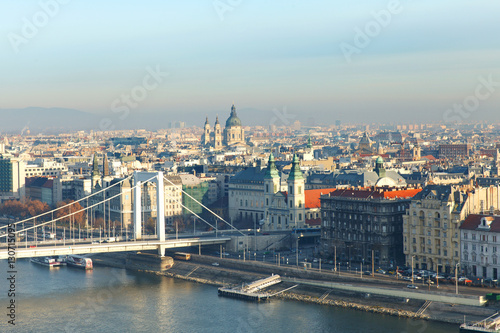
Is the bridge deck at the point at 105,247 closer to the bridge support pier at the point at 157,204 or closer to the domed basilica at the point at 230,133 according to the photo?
the bridge support pier at the point at 157,204

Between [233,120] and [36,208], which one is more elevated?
[233,120]

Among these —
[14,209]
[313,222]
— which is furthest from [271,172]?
[14,209]

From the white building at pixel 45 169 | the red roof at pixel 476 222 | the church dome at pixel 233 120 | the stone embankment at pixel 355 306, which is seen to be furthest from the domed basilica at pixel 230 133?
the red roof at pixel 476 222

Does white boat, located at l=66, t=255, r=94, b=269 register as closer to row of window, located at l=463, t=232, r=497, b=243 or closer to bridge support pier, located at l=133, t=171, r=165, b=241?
bridge support pier, located at l=133, t=171, r=165, b=241

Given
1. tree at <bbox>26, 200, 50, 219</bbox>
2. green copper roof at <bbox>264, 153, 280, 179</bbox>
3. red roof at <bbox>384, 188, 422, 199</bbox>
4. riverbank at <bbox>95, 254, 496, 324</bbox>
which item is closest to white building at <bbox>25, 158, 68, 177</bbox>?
tree at <bbox>26, 200, 50, 219</bbox>

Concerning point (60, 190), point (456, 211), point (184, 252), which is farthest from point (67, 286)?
point (60, 190)

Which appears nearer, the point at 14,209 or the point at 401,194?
the point at 401,194

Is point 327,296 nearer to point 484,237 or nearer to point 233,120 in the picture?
point 484,237
